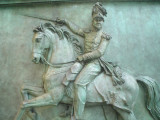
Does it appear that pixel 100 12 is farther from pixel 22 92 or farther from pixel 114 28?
pixel 22 92

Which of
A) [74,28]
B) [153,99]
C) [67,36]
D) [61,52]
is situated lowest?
[153,99]

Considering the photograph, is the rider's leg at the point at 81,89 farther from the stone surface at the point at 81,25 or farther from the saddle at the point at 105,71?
the stone surface at the point at 81,25

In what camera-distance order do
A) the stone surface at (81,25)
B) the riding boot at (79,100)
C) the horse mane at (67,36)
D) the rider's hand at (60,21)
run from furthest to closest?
the rider's hand at (60,21) → the stone surface at (81,25) → the horse mane at (67,36) → the riding boot at (79,100)

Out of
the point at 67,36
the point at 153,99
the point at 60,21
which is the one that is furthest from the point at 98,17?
the point at 153,99

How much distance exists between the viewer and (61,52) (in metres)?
3.88

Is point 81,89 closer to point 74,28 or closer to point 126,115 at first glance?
point 126,115

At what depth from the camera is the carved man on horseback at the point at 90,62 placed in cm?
353

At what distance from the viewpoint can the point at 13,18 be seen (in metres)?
4.71

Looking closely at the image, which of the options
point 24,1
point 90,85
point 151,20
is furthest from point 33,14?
point 151,20

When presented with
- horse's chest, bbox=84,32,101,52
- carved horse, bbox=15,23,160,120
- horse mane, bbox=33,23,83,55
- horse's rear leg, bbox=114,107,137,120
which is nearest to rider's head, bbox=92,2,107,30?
horse's chest, bbox=84,32,101,52

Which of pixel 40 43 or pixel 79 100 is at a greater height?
pixel 40 43

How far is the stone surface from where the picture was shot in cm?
414

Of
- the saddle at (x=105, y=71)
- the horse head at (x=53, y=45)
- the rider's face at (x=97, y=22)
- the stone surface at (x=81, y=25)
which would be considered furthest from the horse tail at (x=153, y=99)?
the horse head at (x=53, y=45)

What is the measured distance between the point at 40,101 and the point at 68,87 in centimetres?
56
